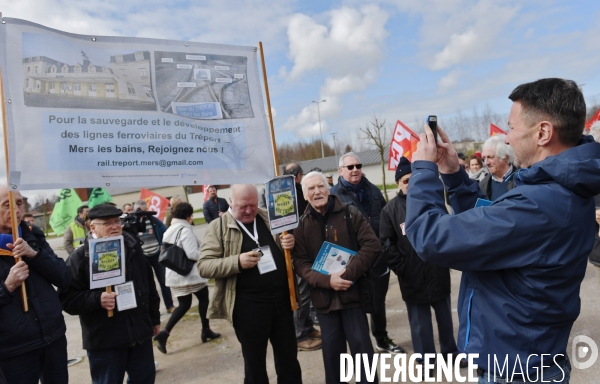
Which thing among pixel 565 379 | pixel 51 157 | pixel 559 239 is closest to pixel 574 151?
pixel 559 239

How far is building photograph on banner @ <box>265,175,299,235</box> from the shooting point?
333 centimetres

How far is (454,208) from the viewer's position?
2.38 meters

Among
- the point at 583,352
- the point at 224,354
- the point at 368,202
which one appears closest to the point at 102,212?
the point at 224,354

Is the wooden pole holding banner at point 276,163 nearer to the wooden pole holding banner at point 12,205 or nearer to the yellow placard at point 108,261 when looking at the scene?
the yellow placard at point 108,261

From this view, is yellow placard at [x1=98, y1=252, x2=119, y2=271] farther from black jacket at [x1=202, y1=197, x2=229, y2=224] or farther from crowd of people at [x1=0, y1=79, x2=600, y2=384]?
black jacket at [x1=202, y1=197, x2=229, y2=224]

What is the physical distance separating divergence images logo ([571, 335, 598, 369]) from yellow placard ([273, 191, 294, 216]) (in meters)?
3.00

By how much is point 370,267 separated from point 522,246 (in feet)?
7.21

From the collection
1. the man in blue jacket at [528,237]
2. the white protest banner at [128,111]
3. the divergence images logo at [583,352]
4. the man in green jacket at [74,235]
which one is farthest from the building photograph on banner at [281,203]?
the man in green jacket at [74,235]

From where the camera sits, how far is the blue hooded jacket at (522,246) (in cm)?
155

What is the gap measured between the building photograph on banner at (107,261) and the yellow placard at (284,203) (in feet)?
4.24

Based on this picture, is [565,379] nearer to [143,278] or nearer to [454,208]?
[454,208]

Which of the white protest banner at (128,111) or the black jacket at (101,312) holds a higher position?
the white protest banner at (128,111)

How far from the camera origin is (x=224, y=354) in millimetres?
5039

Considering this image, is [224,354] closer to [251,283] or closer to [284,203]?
[251,283]
